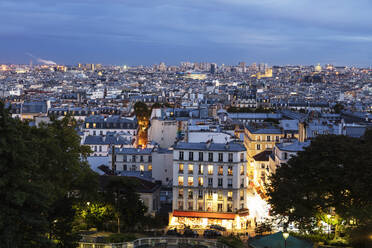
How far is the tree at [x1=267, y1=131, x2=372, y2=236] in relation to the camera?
2362 centimetres

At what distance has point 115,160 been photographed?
43.0m

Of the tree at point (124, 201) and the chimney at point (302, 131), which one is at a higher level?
the chimney at point (302, 131)

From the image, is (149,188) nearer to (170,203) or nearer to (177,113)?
(170,203)

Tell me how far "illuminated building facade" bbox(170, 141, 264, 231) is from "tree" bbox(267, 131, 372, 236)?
883cm

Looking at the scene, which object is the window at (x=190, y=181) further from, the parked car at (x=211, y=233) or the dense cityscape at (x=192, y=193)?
the parked car at (x=211, y=233)

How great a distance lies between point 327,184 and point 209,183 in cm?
1129

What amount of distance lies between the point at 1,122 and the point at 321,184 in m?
15.4

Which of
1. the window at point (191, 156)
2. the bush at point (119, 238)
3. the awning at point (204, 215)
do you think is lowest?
the awning at point (204, 215)

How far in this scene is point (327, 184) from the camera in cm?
2466

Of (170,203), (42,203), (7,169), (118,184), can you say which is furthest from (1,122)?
(170,203)

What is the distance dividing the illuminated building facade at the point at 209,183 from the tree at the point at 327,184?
883 centimetres

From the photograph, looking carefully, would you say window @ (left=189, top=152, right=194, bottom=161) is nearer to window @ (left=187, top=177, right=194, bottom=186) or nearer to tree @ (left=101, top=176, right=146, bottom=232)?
window @ (left=187, top=177, right=194, bottom=186)

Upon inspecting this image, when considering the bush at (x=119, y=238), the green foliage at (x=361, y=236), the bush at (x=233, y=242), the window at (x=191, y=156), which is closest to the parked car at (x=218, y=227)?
the window at (x=191, y=156)

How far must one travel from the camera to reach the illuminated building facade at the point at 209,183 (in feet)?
112
